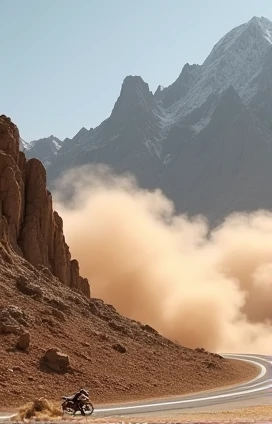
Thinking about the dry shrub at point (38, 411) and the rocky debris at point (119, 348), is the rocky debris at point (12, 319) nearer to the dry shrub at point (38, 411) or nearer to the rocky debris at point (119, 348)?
the rocky debris at point (119, 348)

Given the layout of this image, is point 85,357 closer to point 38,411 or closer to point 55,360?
point 55,360

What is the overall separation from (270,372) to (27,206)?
47.6m

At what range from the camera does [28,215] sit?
8044 centimetres

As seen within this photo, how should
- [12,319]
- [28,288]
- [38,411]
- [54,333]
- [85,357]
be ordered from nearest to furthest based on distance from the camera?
[38,411], [12,319], [85,357], [54,333], [28,288]

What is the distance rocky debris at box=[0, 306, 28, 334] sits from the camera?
5078cm

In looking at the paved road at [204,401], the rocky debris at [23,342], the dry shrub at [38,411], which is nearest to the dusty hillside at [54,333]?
the rocky debris at [23,342]

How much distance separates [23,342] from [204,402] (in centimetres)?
1778

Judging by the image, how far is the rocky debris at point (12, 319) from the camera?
50.8 meters

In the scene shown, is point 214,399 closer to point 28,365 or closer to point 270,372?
point 28,365

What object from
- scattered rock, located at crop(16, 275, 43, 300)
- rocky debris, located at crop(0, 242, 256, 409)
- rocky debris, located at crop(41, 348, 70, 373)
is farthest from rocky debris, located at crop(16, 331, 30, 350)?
scattered rock, located at crop(16, 275, 43, 300)

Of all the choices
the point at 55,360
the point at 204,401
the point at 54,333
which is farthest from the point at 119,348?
the point at 204,401

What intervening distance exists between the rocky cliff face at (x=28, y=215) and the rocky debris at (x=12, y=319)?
665 inches

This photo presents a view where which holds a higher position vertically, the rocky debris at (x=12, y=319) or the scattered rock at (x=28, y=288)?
the scattered rock at (x=28, y=288)

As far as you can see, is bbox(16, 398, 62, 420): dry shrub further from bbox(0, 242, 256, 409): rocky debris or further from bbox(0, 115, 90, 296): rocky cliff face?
bbox(0, 115, 90, 296): rocky cliff face
